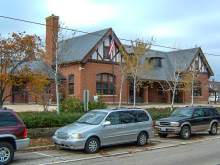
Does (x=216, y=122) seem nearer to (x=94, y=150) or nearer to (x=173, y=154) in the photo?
(x=173, y=154)

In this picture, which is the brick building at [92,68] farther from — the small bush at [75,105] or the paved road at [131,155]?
the paved road at [131,155]

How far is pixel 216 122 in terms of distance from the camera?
16.3 metres

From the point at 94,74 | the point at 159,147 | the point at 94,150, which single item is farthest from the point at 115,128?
the point at 94,74

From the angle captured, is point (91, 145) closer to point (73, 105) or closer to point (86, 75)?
point (73, 105)

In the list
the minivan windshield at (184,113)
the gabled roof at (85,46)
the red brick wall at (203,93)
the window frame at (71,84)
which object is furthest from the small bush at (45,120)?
the red brick wall at (203,93)

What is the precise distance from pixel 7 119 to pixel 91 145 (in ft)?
10.9

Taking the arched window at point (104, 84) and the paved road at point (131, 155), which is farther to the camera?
the arched window at point (104, 84)

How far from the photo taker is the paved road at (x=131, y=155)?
909 centimetres

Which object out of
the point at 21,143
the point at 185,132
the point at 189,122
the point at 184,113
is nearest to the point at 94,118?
the point at 21,143

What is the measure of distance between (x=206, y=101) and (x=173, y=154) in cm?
3743

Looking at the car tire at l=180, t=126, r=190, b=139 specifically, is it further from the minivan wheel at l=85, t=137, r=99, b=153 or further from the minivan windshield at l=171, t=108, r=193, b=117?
the minivan wheel at l=85, t=137, r=99, b=153

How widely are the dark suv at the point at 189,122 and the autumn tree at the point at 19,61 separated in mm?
7409

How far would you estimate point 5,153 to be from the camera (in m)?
8.34

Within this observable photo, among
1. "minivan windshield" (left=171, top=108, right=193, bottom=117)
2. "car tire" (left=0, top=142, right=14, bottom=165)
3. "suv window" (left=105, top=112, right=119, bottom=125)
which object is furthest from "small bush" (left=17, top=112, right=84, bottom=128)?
"minivan windshield" (left=171, top=108, right=193, bottom=117)
